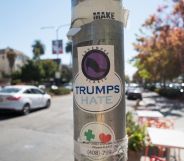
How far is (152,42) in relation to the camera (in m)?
29.6

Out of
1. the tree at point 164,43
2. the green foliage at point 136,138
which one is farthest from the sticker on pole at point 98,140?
the tree at point 164,43

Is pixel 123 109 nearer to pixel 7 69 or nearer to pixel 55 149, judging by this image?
pixel 55 149

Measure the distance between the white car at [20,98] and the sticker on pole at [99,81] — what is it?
11.9 m

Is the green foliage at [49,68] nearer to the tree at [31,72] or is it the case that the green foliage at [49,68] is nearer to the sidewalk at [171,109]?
the tree at [31,72]

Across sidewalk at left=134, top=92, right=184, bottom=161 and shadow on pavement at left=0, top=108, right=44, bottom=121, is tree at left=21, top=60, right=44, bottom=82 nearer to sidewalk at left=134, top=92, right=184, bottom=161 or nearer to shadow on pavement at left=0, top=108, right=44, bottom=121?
sidewalk at left=134, top=92, right=184, bottom=161

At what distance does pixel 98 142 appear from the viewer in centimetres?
298

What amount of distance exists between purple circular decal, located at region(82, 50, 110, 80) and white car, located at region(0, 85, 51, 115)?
39.1 feet

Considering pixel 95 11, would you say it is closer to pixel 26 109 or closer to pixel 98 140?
pixel 98 140

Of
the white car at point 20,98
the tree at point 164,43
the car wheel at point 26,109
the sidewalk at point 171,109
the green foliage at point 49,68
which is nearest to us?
the sidewalk at point 171,109

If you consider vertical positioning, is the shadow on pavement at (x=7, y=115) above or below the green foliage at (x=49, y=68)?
below

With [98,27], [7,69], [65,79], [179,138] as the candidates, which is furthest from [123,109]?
[65,79]

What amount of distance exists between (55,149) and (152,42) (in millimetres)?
23343

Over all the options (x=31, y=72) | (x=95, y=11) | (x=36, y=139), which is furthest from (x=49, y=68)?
(x=95, y=11)

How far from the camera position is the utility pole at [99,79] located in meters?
2.95
